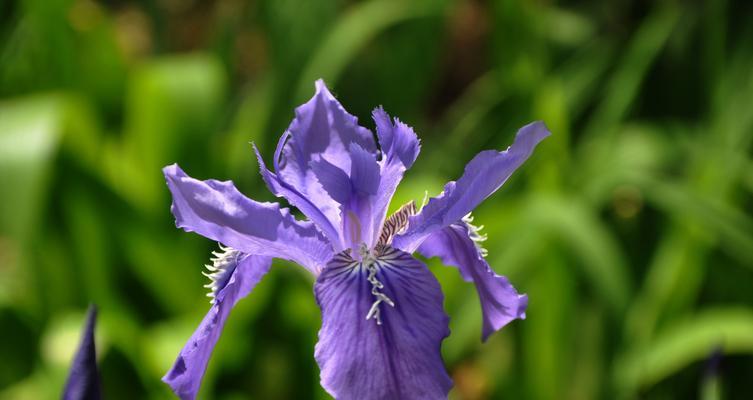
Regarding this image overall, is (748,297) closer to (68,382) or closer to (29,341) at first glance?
(29,341)

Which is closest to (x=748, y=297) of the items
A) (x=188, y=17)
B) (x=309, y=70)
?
(x=309, y=70)

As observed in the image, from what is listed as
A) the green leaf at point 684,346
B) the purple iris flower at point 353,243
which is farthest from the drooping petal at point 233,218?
the green leaf at point 684,346

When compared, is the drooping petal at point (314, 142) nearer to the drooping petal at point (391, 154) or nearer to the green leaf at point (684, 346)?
the drooping petal at point (391, 154)

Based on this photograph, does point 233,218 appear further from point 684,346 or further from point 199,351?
point 684,346

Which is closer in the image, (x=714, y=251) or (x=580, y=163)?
(x=714, y=251)

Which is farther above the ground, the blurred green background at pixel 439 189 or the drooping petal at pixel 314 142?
the blurred green background at pixel 439 189

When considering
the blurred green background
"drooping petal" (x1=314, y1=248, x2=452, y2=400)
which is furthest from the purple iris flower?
the blurred green background
